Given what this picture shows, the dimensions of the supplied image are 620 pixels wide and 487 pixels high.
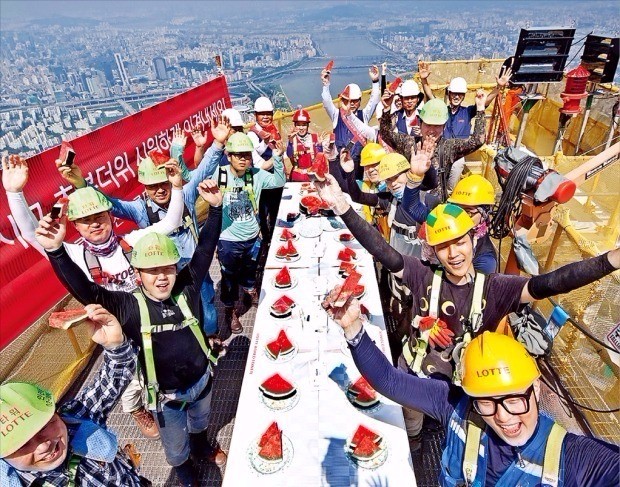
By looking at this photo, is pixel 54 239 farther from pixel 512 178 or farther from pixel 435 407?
pixel 512 178

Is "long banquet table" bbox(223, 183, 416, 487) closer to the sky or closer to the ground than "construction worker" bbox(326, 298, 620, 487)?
closer to the ground

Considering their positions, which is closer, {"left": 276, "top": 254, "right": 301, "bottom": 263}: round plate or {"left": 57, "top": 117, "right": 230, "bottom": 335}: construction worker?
{"left": 57, "top": 117, "right": 230, "bottom": 335}: construction worker

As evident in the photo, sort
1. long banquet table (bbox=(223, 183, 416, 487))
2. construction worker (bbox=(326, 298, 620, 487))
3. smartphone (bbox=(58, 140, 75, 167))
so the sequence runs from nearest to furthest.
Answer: construction worker (bbox=(326, 298, 620, 487)) → long banquet table (bbox=(223, 183, 416, 487)) → smartphone (bbox=(58, 140, 75, 167))

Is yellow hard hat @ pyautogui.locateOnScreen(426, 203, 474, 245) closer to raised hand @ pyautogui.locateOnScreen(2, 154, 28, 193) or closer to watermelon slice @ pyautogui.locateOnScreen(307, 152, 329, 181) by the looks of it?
watermelon slice @ pyautogui.locateOnScreen(307, 152, 329, 181)

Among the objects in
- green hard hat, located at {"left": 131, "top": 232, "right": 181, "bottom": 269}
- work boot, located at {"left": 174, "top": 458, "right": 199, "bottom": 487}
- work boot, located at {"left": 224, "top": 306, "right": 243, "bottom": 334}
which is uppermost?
green hard hat, located at {"left": 131, "top": 232, "right": 181, "bottom": 269}

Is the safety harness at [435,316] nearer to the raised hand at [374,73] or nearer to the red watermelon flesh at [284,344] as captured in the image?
the red watermelon flesh at [284,344]

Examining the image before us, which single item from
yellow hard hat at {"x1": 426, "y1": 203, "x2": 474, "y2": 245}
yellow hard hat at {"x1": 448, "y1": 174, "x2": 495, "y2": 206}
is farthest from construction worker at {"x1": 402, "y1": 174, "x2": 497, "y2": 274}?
yellow hard hat at {"x1": 426, "y1": 203, "x2": 474, "y2": 245}
